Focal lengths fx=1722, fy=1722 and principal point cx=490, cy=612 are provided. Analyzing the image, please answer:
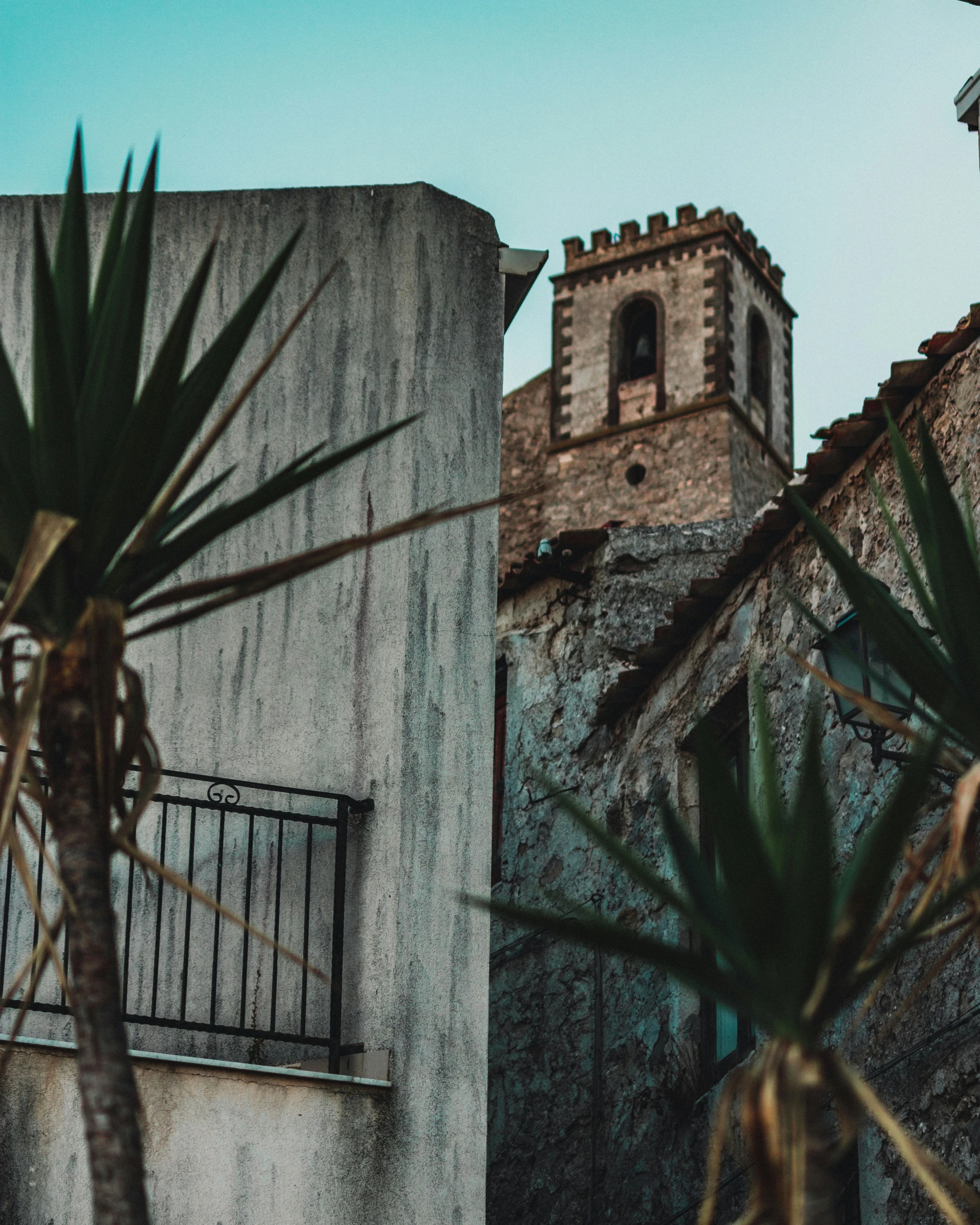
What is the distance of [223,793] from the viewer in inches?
237

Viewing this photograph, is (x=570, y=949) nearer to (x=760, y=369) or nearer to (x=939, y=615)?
(x=939, y=615)

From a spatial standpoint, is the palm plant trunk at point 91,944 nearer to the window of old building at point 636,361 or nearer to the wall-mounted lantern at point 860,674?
the wall-mounted lantern at point 860,674

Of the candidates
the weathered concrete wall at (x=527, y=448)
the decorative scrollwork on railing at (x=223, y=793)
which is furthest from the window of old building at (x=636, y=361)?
the decorative scrollwork on railing at (x=223, y=793)

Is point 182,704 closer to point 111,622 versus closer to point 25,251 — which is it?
point 25,251

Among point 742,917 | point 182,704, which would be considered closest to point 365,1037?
point 182,704

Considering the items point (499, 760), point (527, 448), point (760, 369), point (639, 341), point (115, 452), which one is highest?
point (760, 369)

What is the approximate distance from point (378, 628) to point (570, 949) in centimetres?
341

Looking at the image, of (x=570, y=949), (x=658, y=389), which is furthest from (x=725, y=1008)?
(x=658, y=389)

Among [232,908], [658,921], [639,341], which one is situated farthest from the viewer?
[639,341]

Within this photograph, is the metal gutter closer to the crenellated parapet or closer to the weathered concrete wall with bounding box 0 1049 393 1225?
the weathered concrete wall with bounding box 0 1049 393 1225

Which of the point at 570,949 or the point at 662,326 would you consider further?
the point at 662,326

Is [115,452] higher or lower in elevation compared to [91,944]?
higher

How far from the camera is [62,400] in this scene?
304 centimetres

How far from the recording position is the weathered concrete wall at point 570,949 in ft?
27.6
